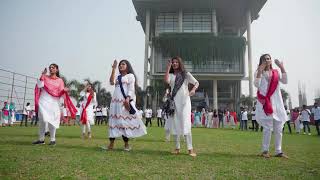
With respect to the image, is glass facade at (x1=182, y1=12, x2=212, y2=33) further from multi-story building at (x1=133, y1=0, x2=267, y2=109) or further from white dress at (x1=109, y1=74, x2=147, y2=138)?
white dress at (x1=109, y1=74, x2=147, y2=138)

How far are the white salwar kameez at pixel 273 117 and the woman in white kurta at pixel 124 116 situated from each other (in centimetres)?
265

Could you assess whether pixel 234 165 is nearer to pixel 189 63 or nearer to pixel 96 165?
pixel 96 165

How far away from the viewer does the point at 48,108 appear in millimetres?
7734

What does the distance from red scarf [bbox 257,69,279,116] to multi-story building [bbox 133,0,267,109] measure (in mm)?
51676

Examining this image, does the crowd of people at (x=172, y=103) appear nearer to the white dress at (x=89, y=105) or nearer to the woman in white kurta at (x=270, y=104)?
the woman in white kurta at (x=270, y=104)

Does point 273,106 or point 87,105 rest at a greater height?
point 87,105

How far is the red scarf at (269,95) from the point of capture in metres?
6.46

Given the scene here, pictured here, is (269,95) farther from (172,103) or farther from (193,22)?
(193,22)

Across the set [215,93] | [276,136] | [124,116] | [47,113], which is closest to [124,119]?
[124,116]

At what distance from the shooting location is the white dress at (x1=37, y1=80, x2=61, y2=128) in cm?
758

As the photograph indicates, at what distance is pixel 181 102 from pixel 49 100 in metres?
3.61

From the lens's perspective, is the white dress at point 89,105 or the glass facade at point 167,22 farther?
the glass facade at point 167,22

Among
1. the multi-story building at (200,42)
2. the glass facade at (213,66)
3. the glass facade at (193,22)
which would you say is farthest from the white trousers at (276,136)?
the glass facade at (193,22)

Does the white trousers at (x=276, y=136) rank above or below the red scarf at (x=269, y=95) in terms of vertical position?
below
